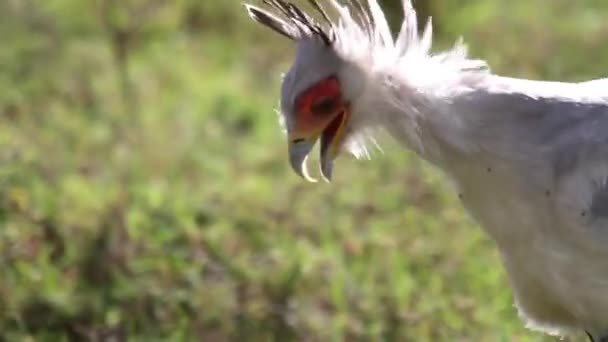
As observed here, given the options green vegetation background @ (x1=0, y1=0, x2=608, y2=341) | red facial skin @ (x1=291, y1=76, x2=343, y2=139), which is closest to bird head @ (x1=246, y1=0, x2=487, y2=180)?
red facial skin @ (x1=291, y1=76, x2=343, y2=139)

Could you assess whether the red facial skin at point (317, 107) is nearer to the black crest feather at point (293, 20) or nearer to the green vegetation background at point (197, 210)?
the black crest feather at point (293, 20)

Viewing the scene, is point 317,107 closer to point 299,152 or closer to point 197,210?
point 299,152

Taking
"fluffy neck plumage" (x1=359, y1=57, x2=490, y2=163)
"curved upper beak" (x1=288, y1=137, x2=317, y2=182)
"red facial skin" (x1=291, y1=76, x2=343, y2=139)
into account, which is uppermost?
"fluffy neck plumage" (x1=359, y1=57, x2=490, y2=163)

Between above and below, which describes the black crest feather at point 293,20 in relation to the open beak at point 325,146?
above

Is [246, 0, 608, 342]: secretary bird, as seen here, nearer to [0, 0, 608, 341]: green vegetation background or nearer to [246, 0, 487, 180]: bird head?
[246, 0, 487, 180]: bird head

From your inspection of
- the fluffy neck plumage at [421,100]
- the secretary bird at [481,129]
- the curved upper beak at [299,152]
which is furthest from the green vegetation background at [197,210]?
the curved upper beak at [299,152]

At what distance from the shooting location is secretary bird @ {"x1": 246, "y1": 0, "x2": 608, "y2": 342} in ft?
9.89

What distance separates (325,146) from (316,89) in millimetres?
198

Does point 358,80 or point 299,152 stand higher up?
point 358,80

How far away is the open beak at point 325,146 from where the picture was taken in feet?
10.2

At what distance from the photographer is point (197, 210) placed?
5.40m

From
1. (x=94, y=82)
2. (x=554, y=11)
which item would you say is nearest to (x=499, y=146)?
(x=94, y=82)

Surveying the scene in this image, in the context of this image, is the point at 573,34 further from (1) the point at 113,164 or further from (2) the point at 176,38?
(1) the point at 113,164

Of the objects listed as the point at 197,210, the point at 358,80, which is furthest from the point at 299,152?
Result: the point at 197,210
